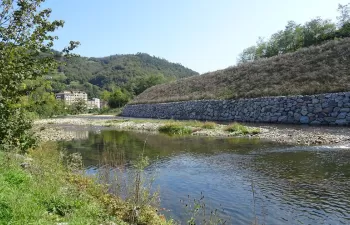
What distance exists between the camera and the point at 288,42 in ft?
221

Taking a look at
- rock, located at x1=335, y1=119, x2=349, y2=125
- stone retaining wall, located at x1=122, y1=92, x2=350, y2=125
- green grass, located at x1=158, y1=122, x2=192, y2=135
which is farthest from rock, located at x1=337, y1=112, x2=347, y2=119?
green grass, located at x1=158, y1=122, x2=192, y2=135

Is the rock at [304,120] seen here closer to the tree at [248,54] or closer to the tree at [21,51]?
the tree at [21,51]

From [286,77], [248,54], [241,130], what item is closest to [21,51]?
[241,130]

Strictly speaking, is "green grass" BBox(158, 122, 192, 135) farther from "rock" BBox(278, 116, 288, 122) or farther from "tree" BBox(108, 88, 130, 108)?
"tree" BBox(108, 88, 130, 108)

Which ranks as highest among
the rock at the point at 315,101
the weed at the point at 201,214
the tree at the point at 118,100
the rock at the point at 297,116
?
the tree at the point at 118,100

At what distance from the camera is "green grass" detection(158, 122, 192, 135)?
22708mm

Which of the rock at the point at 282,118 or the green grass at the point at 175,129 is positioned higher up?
the rock at the point at 282,118

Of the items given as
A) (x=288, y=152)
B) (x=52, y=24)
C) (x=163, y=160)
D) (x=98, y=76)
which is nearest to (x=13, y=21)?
(x=52, y=24)

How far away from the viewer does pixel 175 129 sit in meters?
23.9

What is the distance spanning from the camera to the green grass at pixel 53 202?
4.54m

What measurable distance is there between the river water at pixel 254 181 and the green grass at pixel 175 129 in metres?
8.03

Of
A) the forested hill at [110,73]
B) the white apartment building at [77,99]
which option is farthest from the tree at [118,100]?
the forested hill at [110,73]

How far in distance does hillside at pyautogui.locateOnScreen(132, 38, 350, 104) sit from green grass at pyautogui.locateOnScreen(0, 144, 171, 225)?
23.0 metres

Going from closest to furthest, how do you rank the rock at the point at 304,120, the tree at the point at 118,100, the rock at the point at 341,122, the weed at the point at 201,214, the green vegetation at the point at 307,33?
the weed at the point at 201,214, the rock at the point at 341,122, the rock at the point at 304,120, the green vegetation at the point at 307,33, the tree at the point at 118,100
